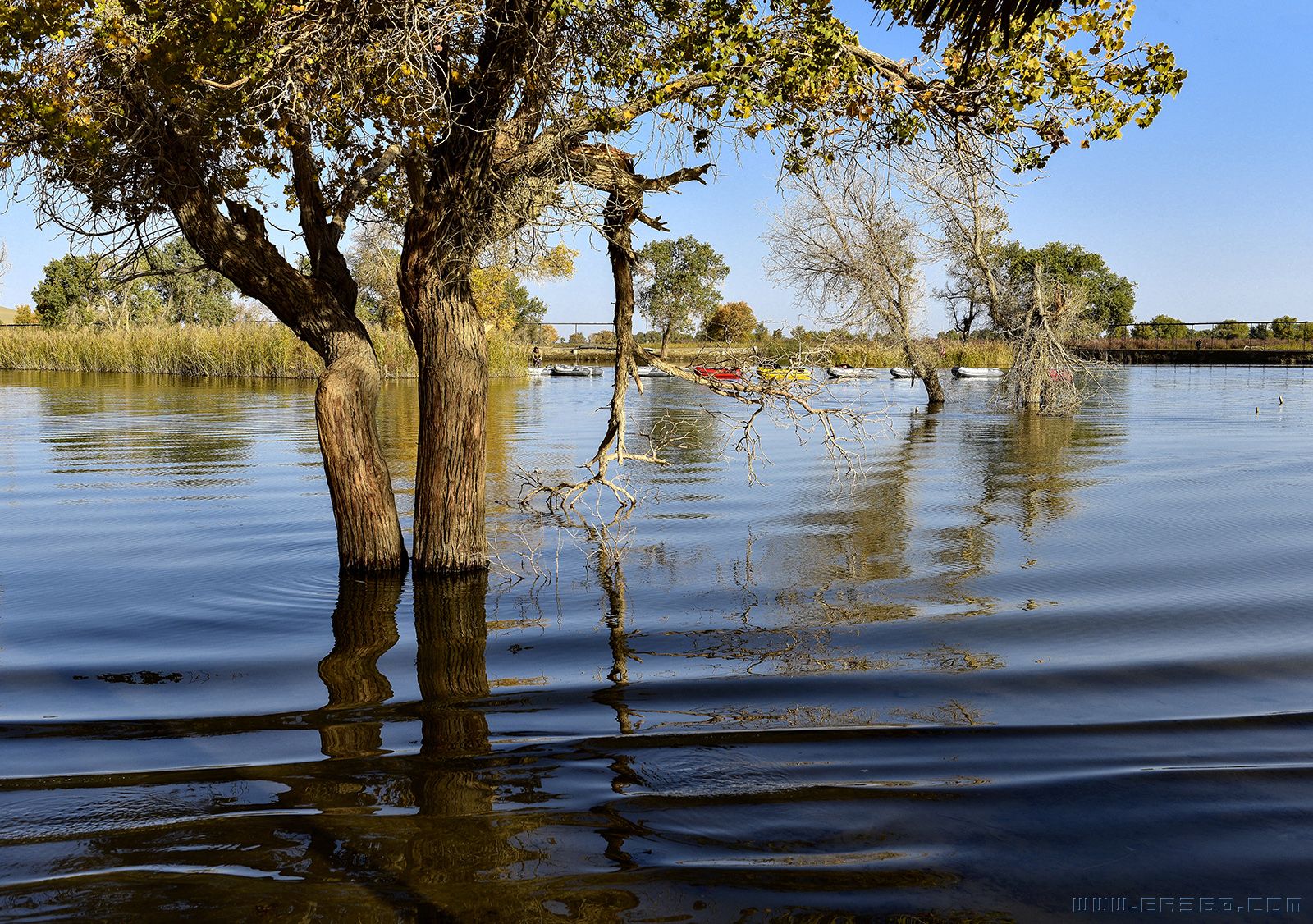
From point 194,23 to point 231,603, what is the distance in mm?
4700

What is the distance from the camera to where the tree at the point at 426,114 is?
7910mm

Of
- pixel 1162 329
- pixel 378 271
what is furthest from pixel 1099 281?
pixel 378 271

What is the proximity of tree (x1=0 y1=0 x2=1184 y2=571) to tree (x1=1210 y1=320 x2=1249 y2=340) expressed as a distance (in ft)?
253

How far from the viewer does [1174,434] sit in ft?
81.6

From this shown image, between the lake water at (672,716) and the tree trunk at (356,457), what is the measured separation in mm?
356

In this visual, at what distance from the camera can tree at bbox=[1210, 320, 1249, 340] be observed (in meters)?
76.4

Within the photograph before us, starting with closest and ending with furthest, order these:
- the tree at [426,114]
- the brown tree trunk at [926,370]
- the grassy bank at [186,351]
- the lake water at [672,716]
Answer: the lake water at [672,716], the tree at [426,114], the brown tree trunk at [926,370], the grassy bank at [186,351]

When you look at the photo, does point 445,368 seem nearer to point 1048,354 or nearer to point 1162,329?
point 1048,354

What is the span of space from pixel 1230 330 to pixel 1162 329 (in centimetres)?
448

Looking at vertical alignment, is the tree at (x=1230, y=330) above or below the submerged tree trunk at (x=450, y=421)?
above

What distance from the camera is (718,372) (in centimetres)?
1060

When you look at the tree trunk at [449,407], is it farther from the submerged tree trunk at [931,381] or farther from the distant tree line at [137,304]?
the distant tree line at [137,304]

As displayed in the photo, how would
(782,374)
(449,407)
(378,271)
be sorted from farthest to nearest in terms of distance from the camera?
1. (378,271)
2. (782,374)
3. (449,407)

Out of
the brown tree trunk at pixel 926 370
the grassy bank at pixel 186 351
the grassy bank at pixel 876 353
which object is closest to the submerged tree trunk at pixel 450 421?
the grassy bank at pixel 876 353
